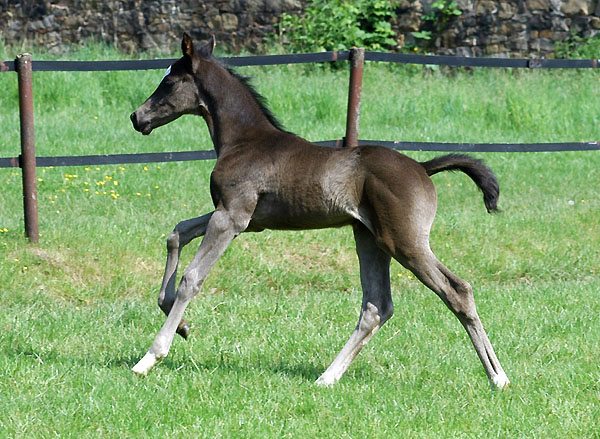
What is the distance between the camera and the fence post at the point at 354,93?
8.48 metres

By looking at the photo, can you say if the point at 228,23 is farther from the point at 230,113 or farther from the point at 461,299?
the point at 461,299

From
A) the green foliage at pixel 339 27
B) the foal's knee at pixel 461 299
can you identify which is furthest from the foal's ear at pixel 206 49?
the green foliage at pixel 339 27

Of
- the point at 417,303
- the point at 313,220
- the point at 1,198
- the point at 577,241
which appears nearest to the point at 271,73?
the point at 1,198

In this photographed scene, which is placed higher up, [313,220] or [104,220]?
[313,220]

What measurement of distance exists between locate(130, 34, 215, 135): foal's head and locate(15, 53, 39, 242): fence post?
244 centimetres

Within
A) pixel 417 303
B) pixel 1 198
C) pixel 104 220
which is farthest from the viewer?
pixel 1 198

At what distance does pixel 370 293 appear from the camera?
5395mm

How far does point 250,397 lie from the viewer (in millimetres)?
4883

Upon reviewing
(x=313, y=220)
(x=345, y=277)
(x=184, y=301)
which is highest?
(x=313, y=220)

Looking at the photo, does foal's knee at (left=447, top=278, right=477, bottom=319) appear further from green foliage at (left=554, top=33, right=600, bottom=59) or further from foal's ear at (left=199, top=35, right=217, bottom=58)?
green foliage at (left=554, top=33, right=600, bottom=59)

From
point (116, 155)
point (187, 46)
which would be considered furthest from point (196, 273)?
point (116, 155)

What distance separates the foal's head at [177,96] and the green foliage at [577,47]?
1119 cm

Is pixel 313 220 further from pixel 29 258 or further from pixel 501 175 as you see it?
pixel 501 175

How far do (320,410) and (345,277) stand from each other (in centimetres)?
324
